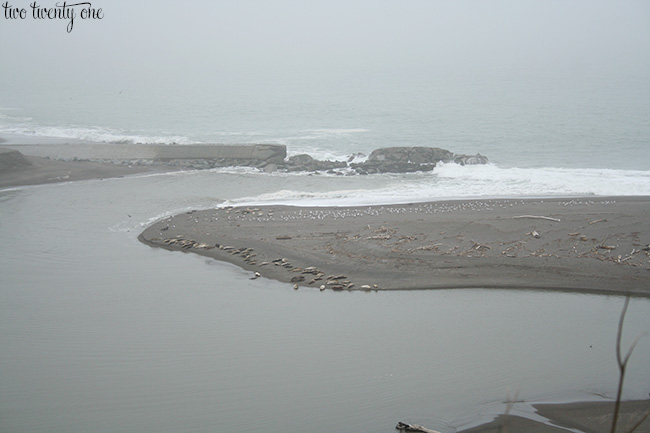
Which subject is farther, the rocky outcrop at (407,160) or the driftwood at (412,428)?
the rocky outcrop at (407,160)

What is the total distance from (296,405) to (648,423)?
12.7 ft

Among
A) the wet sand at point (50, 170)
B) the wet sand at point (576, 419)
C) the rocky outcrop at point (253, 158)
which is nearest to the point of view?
the wet sand at point (576, 419)

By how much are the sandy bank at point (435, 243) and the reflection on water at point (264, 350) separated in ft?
1.51

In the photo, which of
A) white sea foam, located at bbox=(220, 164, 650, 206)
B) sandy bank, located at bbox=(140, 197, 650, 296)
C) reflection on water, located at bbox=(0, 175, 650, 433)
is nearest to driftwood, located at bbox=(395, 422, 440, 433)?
reflection on water, located at bbox=(0, 175, 650, 433)

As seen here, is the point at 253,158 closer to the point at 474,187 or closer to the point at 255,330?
the point at 474,187

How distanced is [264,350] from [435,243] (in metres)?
4.97

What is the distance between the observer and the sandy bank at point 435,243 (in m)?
11.1

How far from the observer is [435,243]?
12594 mm

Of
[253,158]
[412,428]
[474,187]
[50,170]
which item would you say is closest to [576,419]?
[412,428]

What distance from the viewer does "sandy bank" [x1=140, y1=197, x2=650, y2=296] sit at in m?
11.1

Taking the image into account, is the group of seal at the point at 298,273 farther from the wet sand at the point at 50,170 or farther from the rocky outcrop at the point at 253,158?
the rocky outcrop at the point at 253,158

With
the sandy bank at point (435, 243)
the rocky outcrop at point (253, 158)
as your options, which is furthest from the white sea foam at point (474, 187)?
the sandy bank at point (435, 243)

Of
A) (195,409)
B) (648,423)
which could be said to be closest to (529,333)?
(648,423)

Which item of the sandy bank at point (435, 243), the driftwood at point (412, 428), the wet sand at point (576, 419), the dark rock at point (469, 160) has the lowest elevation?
the driftwood at point (412, 428)
